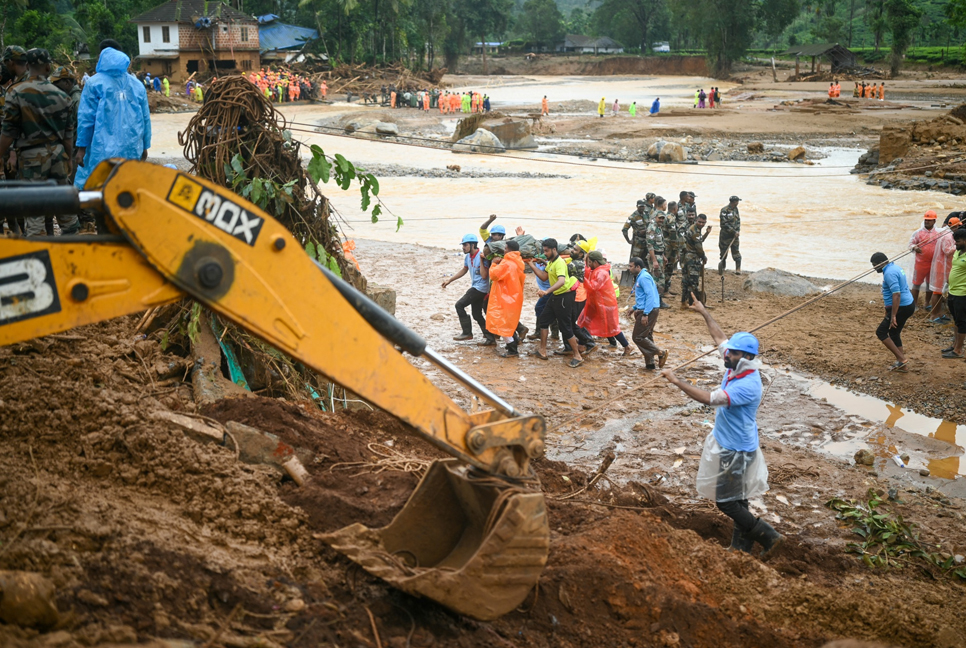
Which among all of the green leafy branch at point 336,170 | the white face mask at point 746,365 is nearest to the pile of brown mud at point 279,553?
the white face mask at point 746,365

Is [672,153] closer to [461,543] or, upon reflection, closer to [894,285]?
[894,285]

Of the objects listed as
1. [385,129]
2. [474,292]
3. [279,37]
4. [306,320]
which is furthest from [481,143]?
[279,37]

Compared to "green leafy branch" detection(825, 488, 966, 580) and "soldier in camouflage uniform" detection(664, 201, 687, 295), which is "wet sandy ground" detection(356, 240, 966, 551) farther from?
"soldier in camouflage uniform" detection(664, 201, 687, 295)

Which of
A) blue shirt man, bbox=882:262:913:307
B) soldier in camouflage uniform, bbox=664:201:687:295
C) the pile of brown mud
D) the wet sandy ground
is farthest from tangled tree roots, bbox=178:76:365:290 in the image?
soldier in camouflage uniform, bbox=664:201:687:295

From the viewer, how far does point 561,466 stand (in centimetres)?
722

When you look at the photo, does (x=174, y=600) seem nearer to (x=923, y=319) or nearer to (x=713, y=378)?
(x=713, y=378)

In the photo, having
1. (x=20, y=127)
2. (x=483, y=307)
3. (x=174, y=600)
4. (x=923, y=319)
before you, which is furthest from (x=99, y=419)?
(x=923, y=319)

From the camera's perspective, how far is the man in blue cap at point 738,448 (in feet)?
19.1

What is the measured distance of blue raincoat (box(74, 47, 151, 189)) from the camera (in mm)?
6648

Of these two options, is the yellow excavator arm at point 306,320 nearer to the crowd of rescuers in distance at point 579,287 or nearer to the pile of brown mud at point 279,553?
the pile of brown mud at point 279,553

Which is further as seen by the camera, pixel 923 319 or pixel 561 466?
pixel 923 319

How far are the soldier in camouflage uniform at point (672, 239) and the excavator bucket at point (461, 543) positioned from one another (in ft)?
32.7

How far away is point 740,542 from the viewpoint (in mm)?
6141

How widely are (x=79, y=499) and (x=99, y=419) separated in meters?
1.03
